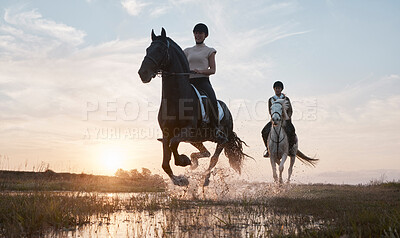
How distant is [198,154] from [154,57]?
366 cm

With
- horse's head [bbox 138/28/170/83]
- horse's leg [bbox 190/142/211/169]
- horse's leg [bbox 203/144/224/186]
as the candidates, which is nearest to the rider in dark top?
horse's leg [bbox 203/144/224/186]

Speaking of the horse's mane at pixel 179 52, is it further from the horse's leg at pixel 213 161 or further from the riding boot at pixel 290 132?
the riding boot at pixel 290 132

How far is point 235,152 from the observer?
11891 mm

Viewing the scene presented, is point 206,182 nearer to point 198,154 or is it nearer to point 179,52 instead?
point 198,154

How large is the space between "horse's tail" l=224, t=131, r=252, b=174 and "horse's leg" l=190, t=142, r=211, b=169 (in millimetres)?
1474

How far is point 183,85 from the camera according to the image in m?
7.99

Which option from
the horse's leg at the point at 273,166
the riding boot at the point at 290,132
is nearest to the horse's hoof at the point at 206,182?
the horse's leg at the point at 273,166

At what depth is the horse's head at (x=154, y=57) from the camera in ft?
23.1

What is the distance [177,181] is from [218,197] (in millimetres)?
2079

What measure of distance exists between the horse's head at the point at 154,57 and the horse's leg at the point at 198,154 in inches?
128

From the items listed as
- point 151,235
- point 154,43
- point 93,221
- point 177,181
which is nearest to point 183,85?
point 154,43

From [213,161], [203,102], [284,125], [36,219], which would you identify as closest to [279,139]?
[284,125]

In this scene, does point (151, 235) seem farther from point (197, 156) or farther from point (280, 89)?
point (280, 89)

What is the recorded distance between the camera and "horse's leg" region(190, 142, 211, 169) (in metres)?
10.1
